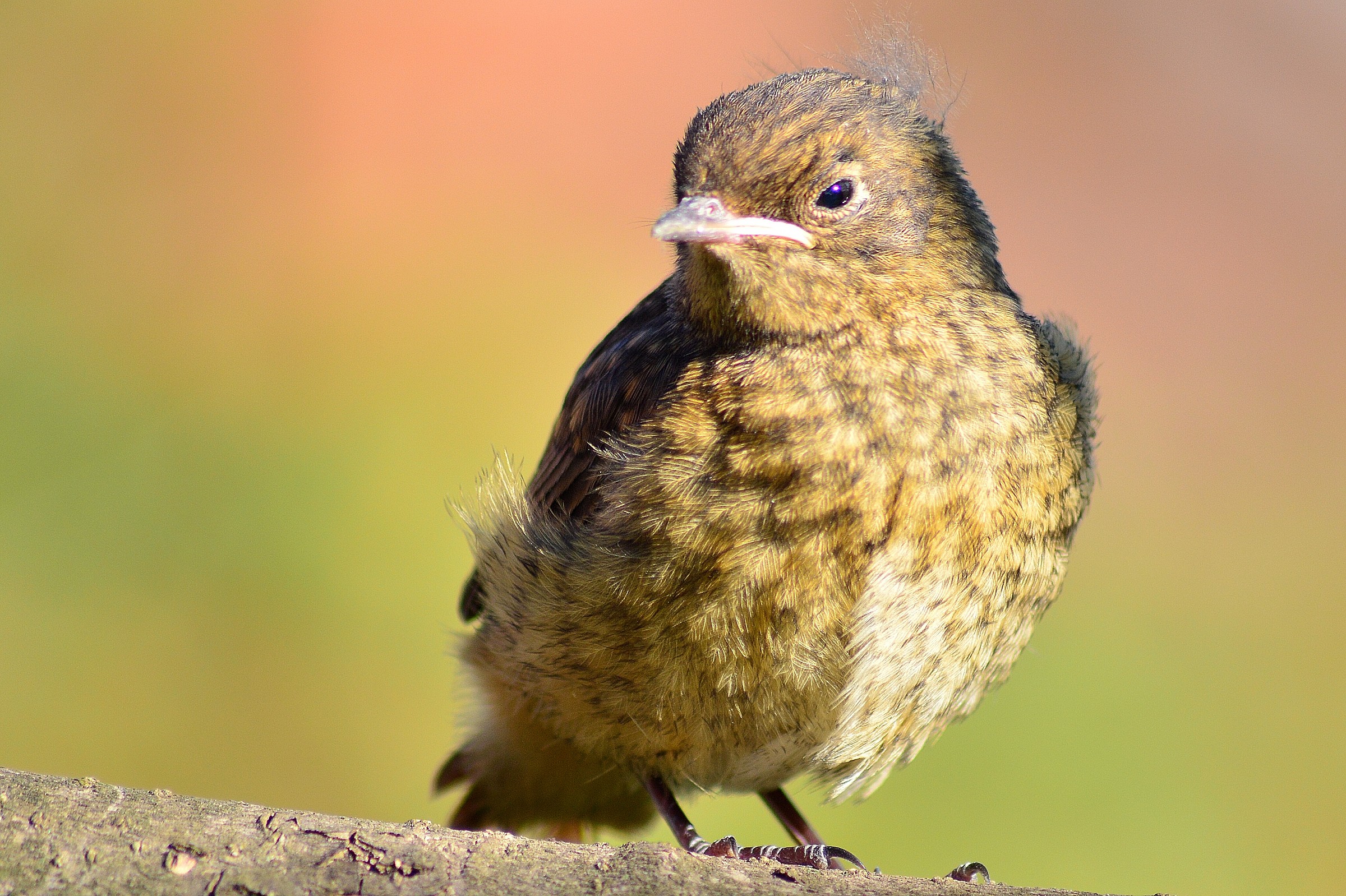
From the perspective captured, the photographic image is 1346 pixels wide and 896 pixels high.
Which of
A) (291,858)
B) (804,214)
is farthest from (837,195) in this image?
(291,858)

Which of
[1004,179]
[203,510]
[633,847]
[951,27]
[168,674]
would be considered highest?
[951,27]

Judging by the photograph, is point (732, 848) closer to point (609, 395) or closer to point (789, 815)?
point (789, 815)

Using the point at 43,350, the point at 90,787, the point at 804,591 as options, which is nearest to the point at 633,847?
the point at 804,591

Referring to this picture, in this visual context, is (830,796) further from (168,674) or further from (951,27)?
(951,27)

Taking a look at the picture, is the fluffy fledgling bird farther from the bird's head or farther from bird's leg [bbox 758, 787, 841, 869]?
bird's leg [bbox 758, 787, 841, 869]

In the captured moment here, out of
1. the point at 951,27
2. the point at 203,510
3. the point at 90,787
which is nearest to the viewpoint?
the point at 90,787

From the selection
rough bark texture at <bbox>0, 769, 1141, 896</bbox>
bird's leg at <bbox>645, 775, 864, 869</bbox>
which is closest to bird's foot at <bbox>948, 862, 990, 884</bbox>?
bird's leg at <bbox>645, 775, 864, 869</bbox>

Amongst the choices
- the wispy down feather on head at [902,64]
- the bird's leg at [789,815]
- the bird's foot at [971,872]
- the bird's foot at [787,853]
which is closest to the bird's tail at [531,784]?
the bird's leg at [789,815]
